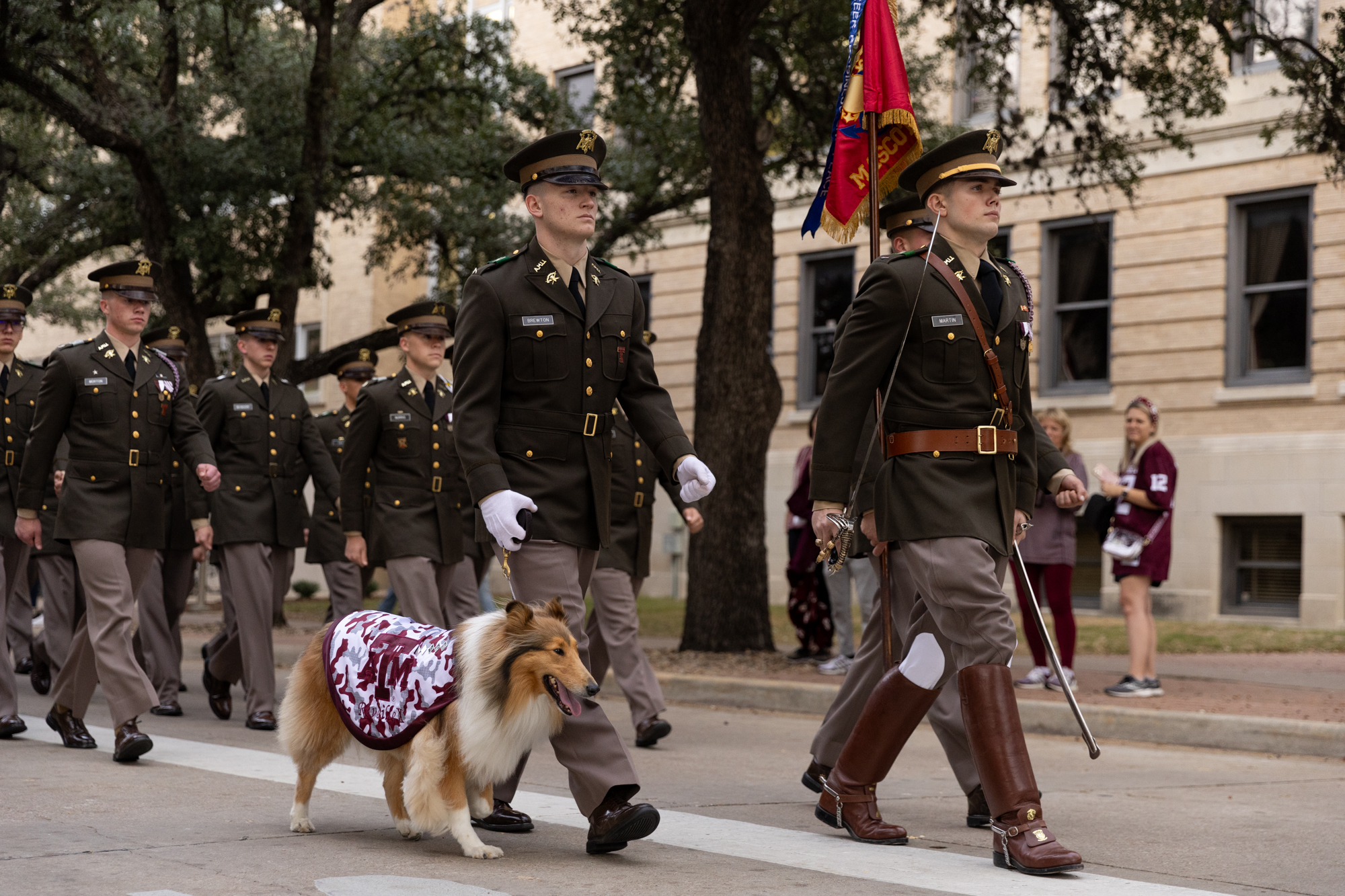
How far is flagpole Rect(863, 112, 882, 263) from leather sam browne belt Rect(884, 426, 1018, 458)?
0.81 metres

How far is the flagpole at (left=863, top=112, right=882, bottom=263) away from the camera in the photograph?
6348 millimetres

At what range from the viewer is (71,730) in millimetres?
8234

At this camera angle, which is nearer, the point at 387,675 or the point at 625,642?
the point at 387,675

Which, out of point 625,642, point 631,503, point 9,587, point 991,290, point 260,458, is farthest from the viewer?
point 260,458

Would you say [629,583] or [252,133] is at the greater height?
A: [252,133]

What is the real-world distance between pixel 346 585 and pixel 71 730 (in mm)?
3768

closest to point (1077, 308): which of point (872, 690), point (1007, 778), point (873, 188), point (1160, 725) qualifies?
point (1160, 725)

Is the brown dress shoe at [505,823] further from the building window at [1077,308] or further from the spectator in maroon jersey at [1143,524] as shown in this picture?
the building window at [1077,308]

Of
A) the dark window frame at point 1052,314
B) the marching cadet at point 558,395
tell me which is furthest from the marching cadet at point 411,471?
the dark window frame at point 1052,314

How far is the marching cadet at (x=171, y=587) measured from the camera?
10555mm

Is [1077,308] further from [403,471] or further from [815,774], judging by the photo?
[815,774]

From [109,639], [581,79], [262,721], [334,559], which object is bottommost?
[262,721]

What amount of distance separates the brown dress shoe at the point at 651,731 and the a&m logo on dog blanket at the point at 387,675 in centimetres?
341

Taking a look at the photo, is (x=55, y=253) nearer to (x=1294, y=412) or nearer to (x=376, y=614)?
(x=1294, y=412)
